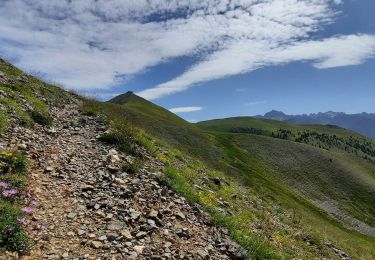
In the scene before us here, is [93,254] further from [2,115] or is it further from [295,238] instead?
[295,238]

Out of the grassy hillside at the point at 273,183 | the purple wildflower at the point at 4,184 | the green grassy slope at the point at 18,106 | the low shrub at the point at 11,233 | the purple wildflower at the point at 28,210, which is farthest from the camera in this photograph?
the green grassy slope at the point at 18,106

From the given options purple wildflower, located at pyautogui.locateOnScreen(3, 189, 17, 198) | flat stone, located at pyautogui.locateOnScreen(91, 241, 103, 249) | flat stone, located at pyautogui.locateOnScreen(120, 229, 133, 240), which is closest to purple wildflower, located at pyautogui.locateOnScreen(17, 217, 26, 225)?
purple wildflower, located at pyautogui.locateOnScreen(3, 189, 17, 198)

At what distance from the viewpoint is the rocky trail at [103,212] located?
10.4 meters

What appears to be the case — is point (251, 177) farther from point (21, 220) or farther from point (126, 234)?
point (21, 220)

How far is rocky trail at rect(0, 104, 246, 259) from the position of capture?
10.4m

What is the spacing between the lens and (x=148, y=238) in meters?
11.4

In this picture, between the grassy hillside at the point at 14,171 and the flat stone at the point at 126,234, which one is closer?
the grassy hillside at the point at 14,171

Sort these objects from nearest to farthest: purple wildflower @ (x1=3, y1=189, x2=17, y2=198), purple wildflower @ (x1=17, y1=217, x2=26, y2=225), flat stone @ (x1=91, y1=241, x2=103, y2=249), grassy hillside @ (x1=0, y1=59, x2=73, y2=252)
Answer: grassy hillside @ (x1=0, y1=59, x2=73, y2=252)
purple wildflower @ (x1=17, y1=217, x2=26, y2=225)
flat stone @ (x1=91, y1=241, x2=103, y2=249)
purple wildflower @ (x1=3, y1=189, x2=17, y2=198)

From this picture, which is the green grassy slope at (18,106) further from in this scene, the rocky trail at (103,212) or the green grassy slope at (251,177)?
the rocky trail at (103,212)

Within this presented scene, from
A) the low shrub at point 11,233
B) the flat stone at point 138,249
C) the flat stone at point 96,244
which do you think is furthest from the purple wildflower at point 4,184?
Answer: the flat stone at point 138,249

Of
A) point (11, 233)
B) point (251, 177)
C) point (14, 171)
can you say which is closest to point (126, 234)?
point (11, 233)

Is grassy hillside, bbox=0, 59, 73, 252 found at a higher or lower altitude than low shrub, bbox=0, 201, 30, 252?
higher

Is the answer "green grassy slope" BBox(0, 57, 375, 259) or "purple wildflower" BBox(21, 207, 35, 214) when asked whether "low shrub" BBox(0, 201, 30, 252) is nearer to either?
"purple wildflower" BBox(21, 207, 35, 214)

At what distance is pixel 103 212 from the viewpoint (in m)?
12.3
